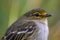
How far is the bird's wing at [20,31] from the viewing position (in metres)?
13.5

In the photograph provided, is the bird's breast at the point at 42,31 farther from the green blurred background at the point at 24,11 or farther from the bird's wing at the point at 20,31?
the green blurred background at the point at 24,11

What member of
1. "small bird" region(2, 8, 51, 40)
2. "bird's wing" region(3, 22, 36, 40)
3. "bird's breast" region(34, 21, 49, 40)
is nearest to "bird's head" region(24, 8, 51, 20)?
"small bird" region(2, 8, 51, 40)

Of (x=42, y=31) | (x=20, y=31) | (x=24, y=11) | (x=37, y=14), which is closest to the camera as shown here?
(x=20, y=31)

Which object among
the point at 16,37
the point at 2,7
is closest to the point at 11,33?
the point at 16,37

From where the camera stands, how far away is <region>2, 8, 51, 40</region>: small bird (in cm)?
1360

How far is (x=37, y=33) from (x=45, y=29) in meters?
0.18

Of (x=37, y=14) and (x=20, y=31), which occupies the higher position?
(x=37, y=14)

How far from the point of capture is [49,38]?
14688mm

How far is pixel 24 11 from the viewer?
14734 mm

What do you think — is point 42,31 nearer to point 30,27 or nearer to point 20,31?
point 30,27

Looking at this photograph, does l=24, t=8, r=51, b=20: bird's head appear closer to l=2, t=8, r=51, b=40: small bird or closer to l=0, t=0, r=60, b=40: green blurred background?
l=2, t=8, r=51, b=40: small bird

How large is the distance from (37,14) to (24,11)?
2.15 ft

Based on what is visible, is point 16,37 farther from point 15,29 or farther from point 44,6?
point 44,6

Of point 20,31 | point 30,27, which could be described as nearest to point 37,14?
point 30,27
